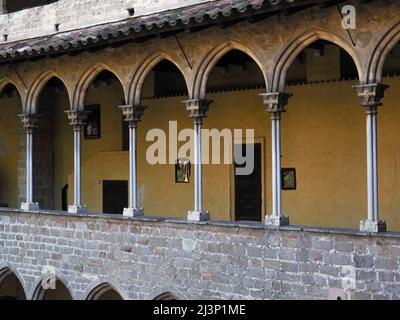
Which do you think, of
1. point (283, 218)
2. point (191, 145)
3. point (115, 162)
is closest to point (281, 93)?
point (283, 218)

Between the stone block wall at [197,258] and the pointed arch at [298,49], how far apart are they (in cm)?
195

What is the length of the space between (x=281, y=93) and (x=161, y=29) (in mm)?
1958

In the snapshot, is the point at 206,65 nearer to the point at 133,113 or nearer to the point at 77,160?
the point at 133,113

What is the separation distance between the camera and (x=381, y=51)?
8.99 meters

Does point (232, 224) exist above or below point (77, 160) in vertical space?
below

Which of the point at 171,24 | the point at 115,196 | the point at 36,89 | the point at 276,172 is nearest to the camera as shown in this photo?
the point at 276,172

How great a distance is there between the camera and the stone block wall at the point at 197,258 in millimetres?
9094

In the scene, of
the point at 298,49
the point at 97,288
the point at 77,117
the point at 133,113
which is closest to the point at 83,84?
the point at 77,117

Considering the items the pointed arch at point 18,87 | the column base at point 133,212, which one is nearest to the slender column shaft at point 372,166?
the column base at point 133,212

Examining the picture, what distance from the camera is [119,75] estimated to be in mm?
12250

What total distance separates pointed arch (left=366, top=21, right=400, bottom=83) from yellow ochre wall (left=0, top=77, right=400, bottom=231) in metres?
2.57

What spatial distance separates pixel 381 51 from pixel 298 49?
1.23 metres

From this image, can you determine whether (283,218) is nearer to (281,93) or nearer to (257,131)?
(281,93)

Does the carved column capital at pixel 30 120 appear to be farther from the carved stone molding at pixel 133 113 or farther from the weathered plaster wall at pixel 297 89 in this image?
the carved stone molding at pixel 133 113
